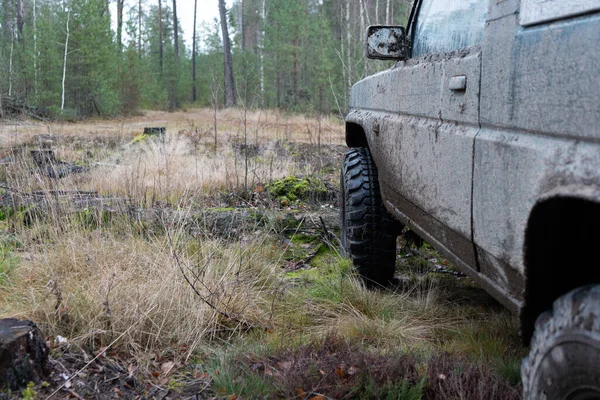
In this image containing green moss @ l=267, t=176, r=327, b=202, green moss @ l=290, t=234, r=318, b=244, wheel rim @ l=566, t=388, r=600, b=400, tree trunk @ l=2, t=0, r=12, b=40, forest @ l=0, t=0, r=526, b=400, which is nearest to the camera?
wheel rim @ l=566, t=388, r=600, b=400

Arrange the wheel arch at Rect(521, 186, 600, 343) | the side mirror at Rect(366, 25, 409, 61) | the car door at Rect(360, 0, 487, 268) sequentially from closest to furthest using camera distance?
1. the wheel arch at Rect(521, 186, 600, 343)
2. the car door at Rect(360, 0, 487, 268)
3. the side mirror at Rect(366, 25, 409, 61)

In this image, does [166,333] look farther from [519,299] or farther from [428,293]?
[519,299]

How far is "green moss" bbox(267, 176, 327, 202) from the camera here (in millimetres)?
6895

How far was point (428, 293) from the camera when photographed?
3664 mm

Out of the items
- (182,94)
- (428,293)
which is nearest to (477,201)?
(428,293)

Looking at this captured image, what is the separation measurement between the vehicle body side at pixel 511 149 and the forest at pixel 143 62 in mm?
12681

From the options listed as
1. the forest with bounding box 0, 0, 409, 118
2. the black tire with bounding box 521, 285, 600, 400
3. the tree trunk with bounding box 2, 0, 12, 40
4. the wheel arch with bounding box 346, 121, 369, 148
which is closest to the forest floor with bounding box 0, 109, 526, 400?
the black tire with bounding box 521, 285, 600, 400

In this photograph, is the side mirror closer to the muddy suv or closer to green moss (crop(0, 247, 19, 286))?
the muddy suv

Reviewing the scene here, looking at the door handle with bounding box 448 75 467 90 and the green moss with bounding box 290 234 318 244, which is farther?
the green moss with bounding box 290 234 318 244

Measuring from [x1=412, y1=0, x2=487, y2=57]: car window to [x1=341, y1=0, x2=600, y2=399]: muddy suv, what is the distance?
0.04ft

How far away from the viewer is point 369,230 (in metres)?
3.85

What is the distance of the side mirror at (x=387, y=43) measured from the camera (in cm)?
334

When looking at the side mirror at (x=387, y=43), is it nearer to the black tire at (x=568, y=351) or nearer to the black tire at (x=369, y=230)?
the black tire at (x=369, y=230)

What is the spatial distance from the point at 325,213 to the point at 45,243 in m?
2.77
